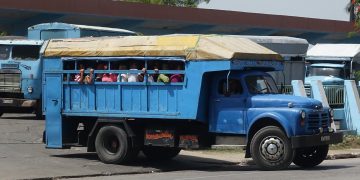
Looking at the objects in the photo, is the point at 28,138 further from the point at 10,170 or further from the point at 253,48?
the point at 253,48

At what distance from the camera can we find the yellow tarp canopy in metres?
15.9

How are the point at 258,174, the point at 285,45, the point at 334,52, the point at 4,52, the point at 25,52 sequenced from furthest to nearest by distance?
the point at 334,52 < the point at 285,45 < the point at 4,52 < the point at 25,52 < the point at 258,174

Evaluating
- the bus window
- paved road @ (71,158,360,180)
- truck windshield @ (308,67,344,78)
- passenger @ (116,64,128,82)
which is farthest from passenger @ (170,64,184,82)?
truck windshield @ (308,67,344,78)

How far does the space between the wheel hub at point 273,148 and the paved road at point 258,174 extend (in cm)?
34

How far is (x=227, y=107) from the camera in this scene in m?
16.1

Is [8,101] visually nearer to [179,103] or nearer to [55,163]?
[55,163]

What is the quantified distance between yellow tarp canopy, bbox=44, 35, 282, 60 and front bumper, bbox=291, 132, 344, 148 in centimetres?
216

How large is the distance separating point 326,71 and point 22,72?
12458 mm

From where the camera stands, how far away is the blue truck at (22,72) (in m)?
25.2

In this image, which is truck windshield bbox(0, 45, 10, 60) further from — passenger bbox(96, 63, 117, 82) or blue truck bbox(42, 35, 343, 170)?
passenger bbox(96, 63, 117, 82)

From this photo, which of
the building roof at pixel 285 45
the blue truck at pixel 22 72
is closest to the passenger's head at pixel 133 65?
the blue truck at pixel 22 72

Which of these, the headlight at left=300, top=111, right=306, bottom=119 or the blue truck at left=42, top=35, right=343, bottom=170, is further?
the blue truck at left=42, top=35, right=343, bottom=170

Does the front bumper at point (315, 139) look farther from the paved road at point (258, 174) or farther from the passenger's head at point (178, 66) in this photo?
the passenger's head at point (178, 66)

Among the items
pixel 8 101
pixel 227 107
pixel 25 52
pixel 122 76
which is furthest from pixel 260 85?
pixel 8 101
